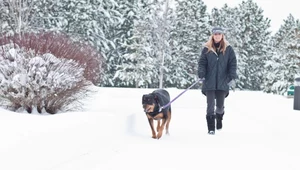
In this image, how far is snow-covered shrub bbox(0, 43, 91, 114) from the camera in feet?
23.4

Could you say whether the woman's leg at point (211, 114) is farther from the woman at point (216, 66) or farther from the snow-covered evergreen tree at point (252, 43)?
the snow-covered evergreen tree at point (252, 43)

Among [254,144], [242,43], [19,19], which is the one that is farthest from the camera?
[242,43]

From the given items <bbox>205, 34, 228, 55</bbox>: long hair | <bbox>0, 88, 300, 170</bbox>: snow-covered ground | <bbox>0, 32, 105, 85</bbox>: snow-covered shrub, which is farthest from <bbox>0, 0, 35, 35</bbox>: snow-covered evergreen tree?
<bbox>0, 88, 300, 170</bbox>: snow-covered ground

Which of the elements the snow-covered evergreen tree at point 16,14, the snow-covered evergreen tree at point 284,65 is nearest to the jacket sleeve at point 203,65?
the snow-covered evergreen tree at point 16,14

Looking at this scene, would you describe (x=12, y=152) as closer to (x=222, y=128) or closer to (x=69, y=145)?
(x=69, y=145)

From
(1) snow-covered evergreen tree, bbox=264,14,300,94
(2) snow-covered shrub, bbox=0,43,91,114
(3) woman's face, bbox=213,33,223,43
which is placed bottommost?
(1) snow-covered evergreen tree, bbox=264,14,300,94

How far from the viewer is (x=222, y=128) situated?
Answer: 7.96 metres

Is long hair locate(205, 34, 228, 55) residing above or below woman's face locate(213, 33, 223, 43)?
below

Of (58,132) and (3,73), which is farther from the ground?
(3,73)

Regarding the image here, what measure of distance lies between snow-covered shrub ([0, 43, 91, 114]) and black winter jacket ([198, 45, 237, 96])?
2.76 meters

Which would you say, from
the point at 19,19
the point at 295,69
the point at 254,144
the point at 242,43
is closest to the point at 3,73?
the point at 254,144

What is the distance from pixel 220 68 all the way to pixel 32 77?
3.71 meters

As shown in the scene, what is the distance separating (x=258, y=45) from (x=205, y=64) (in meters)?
45.4

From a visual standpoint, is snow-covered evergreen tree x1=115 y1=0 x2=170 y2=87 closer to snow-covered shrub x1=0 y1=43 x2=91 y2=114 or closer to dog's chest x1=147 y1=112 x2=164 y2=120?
snow-covered shrub x1=0 y1=43 x2=91 y2=114
